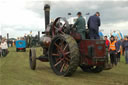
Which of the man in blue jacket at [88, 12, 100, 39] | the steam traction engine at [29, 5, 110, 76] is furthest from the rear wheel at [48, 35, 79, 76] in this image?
the man in blue jacket at [88, 12, 100, 39]

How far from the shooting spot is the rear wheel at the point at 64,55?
512 cm

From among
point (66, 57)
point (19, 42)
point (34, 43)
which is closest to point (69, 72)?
point (66, 57)

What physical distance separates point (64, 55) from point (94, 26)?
49.7 inches

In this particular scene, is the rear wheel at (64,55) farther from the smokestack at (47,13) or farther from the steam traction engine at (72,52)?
the smokestack at (47,13)

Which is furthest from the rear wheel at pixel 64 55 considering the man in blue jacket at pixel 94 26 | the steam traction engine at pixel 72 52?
the man in blue jacket at pixel 94 26

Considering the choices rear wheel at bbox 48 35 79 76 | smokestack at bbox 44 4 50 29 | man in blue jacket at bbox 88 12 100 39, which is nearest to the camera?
rear wheel at bbox 48 35 79 76

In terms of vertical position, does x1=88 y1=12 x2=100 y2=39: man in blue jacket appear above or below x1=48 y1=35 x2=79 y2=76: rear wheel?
above

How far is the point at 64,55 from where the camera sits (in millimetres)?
5559

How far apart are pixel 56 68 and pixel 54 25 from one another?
5.05ft

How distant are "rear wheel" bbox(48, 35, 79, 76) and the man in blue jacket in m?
0.84

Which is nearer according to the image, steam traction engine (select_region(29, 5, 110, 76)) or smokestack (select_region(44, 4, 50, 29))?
steam traction engine (select_region(29, 5, 110, 76))

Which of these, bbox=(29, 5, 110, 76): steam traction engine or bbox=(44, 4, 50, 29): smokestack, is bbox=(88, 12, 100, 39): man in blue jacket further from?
bbox=(44, 4, 50, 29): smokestack

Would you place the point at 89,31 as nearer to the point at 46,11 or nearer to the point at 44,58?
the point at 44,58

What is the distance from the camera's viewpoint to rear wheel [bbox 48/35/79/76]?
5.12m
